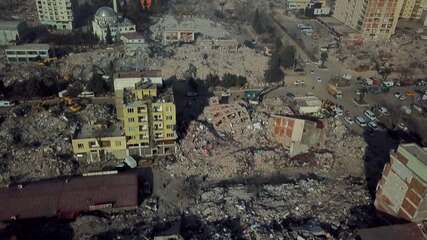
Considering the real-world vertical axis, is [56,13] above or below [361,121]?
above

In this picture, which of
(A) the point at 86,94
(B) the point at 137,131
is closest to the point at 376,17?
(A) the point at 86,94

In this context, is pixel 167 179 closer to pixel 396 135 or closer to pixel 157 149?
pixel 157 149

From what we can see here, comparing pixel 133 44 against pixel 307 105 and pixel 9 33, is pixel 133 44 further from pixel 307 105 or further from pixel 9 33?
pixel 307 105

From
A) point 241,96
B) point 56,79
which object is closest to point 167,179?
point 241,96

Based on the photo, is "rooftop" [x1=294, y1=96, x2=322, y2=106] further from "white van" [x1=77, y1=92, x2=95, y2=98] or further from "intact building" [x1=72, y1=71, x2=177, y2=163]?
"white van" [x1=77, y1=92, x2=95, y2=98]

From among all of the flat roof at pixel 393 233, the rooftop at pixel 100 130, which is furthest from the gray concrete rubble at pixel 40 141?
the flat roof at pixel 393 233

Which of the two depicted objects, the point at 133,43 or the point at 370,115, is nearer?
the point at 370,115
